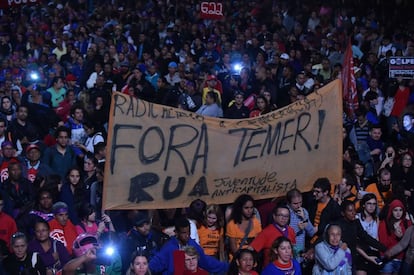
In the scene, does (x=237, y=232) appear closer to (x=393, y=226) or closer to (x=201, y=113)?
(x=393, y=226)

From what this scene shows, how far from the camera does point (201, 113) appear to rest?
581 inches

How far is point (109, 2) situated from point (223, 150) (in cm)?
1483

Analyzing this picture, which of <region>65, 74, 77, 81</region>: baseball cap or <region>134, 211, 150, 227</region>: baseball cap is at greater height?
<region>65, 74, 77, 81</region>: baseball cap

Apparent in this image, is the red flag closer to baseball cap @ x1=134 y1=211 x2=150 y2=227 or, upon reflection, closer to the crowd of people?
the crowd of people

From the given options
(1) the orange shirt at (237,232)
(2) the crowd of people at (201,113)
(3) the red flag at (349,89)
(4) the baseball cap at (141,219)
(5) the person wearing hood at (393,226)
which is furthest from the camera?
(3) the red flag at (349,89)

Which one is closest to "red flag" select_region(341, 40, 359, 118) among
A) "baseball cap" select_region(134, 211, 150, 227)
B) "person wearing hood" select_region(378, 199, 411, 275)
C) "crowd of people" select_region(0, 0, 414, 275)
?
"crowd of people" select_region(0, 0, 414, 275)

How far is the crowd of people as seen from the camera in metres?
9.55

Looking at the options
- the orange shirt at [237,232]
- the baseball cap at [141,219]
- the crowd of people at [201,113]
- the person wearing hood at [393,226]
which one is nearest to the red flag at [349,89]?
the crowd of people at [201,113]

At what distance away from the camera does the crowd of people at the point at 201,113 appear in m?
9.55

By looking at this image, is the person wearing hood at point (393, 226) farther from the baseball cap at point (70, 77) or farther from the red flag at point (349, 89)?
the baseball cap at point (70, 77)

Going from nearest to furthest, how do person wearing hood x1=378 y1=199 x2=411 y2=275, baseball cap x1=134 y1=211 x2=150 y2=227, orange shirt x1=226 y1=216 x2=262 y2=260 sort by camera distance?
baseball cap x1=134 y1=211 x2=150 y2=227
orange shirt x1=226 y1=216 x2=262 y2=260
person wearing hood x1=378 y1=199 x2=411 y2=275

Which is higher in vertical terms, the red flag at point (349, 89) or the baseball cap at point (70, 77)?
the baseball cap at point (70, 77)

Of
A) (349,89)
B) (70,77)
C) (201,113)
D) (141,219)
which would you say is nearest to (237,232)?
(141,219)

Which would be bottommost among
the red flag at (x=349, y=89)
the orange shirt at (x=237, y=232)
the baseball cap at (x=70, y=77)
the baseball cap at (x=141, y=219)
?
the orange shirt at (x=237, y=232)
